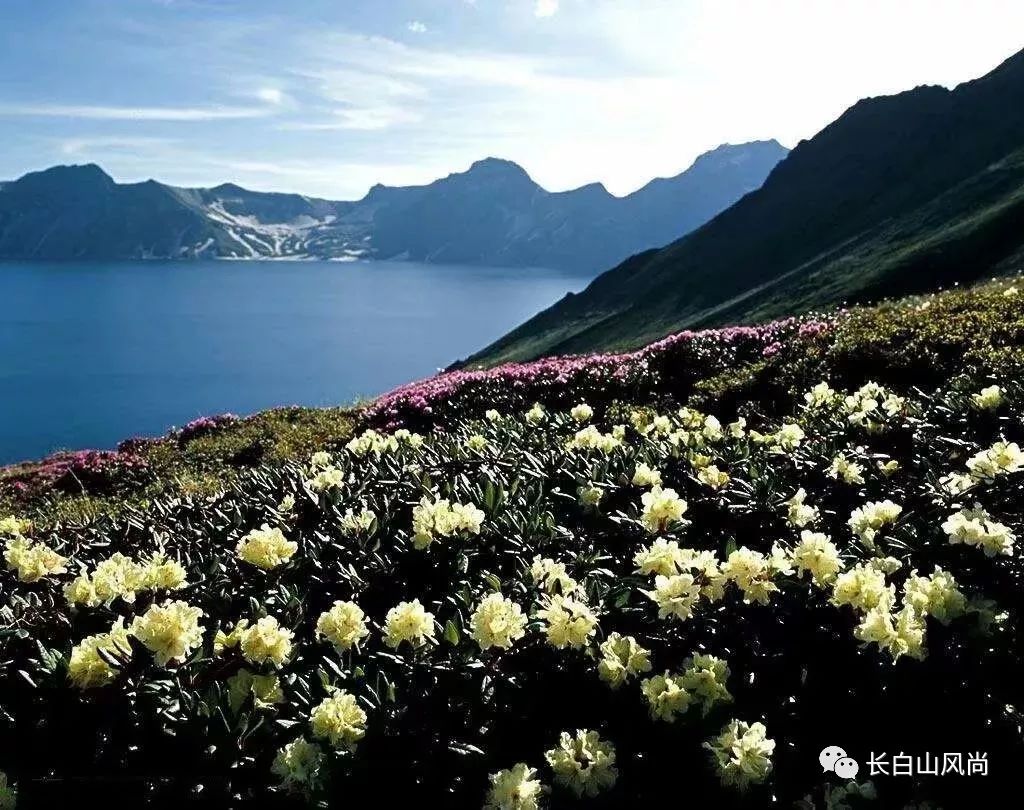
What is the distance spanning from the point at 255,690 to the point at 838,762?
264cm

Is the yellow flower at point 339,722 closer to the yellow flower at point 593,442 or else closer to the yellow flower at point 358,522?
the yellow flower at point 358,522

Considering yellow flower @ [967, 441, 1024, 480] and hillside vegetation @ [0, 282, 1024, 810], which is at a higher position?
yellow flower @ [967, 441, 1024, 480]

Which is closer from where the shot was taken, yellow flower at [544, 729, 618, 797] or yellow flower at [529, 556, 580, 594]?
yellow flower at [544, 729, 618, 797]

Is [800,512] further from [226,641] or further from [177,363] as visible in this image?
[177,363]

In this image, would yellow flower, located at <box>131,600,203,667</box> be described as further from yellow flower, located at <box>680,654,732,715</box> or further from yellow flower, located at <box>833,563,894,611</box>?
yellow flower, located at <box>833,563,894,611</box>

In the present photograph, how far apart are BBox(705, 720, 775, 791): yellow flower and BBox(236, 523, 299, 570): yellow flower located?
2924 millimetres

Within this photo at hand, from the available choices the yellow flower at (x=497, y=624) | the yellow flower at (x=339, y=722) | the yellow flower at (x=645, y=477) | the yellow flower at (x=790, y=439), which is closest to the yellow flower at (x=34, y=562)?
the yellow flower at (x=339, y=722)

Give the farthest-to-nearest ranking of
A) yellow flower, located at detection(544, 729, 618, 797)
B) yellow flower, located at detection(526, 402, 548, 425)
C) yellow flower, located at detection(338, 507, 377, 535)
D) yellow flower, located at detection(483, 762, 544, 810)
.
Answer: yellow flower, located at detection(526, 402, 548, 425) → yellow flower, located at detection(338, 507, 377, 535) → yellow flower, located at detection(544, 729, 618, 797) → yellow flower, located at detection(483, 762, 544, 810)

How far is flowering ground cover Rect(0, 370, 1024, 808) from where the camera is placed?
3.15 meters

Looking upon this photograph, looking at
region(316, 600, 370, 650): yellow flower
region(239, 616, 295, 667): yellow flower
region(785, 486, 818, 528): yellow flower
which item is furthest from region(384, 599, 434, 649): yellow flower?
region(785, 486, 818, 528): yellow flower

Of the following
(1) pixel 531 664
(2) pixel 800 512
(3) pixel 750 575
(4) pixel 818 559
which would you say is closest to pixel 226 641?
(1) pixel 531 664

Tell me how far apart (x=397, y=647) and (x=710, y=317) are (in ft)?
244

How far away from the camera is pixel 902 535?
4.59 metres

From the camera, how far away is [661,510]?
4887 millimetres
